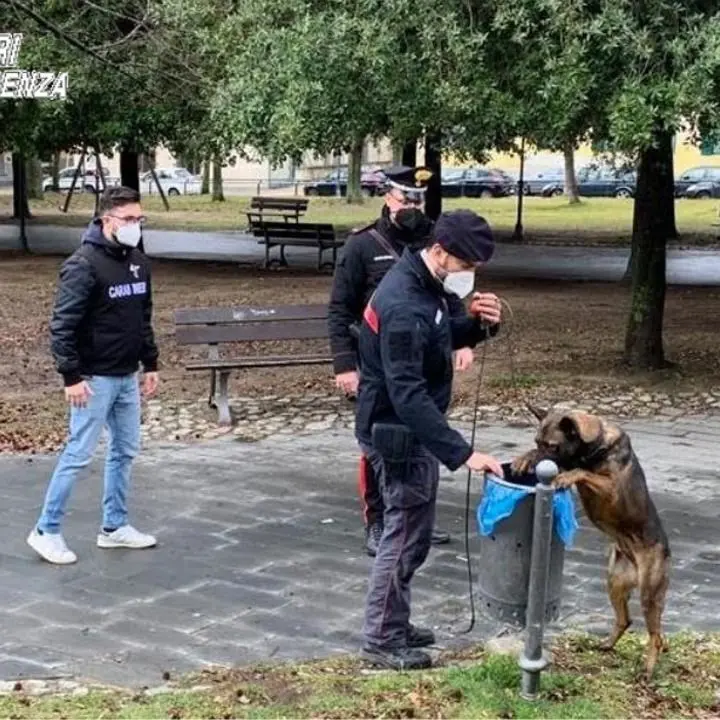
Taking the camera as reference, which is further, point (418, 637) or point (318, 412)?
point (318, 412)

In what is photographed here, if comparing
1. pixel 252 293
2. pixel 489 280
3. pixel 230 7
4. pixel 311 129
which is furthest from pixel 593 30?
pixel 489 280

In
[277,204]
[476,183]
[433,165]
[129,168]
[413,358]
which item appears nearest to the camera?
[413,358]

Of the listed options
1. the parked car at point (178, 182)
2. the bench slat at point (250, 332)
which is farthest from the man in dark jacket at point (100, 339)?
the parked car at point (178, 182)

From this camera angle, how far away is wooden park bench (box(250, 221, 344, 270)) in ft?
68.5

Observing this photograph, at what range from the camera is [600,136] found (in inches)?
339

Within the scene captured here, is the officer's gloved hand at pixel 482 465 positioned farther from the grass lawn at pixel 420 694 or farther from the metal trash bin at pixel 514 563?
the grass lawn at pixel 420 694

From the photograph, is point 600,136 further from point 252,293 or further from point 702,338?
point 252,293

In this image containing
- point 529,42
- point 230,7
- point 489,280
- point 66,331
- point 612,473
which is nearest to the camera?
point 612,473

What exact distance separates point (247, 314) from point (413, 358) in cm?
538

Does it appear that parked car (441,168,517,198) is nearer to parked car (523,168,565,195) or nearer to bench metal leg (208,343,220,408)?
parked car (523,168,565,195)

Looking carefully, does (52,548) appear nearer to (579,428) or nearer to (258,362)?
(579,428)

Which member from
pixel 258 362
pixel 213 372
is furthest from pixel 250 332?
pixel 213 372

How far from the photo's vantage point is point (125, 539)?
621 centimetres

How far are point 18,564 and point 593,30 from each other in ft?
15.0
